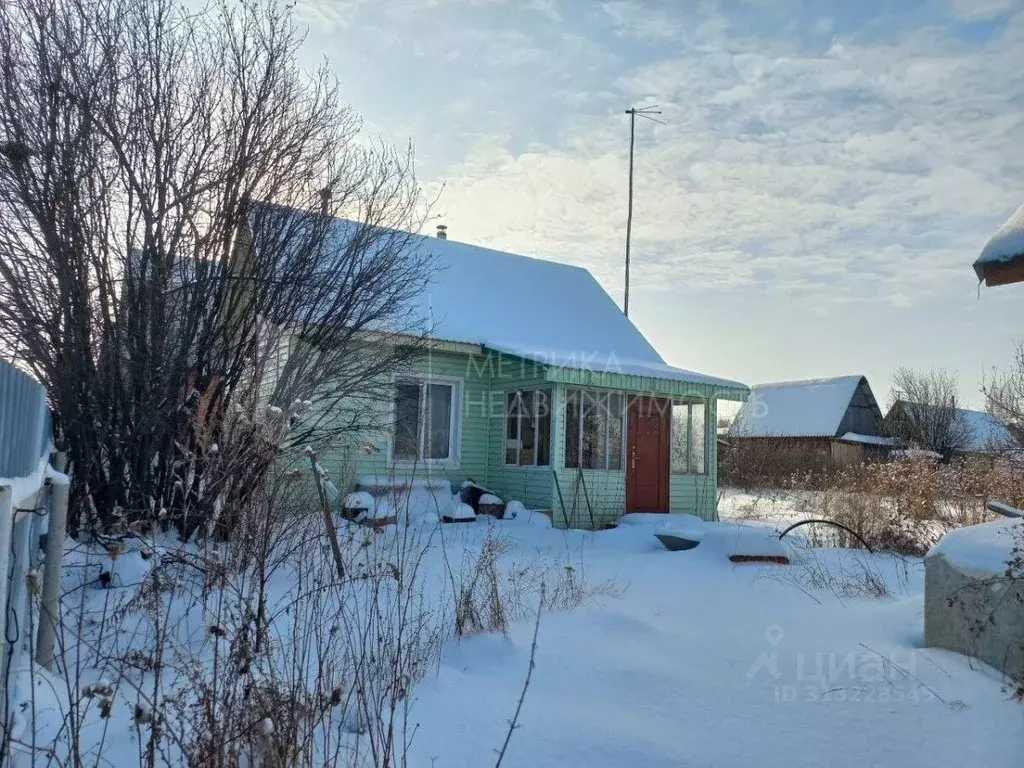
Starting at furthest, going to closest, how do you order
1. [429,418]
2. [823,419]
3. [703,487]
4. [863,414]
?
1. [863,414]
2. [823,419]
3. [703,487]
4. [429,418]

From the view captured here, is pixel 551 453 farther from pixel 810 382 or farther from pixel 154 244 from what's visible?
pixel 810 382

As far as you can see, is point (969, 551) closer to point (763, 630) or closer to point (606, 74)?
point (763, 630)

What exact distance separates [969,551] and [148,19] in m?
8.18

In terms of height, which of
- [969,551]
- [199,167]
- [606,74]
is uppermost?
[606,74]

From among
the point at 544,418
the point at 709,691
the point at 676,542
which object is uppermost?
the point at 544,418

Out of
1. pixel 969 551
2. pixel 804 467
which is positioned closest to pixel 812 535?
pixel 969 551

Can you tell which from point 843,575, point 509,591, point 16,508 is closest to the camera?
point 16,508

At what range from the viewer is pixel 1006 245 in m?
3.75

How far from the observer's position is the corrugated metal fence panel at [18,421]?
2570 mm

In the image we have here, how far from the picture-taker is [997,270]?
3.80 meters

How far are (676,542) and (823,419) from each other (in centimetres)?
2630

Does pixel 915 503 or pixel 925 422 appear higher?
pixel 925 422

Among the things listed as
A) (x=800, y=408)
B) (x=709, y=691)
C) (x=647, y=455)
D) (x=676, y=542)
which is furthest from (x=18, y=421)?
(x=800, y=408)

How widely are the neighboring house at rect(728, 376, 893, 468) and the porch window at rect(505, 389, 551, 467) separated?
59.3 feet
